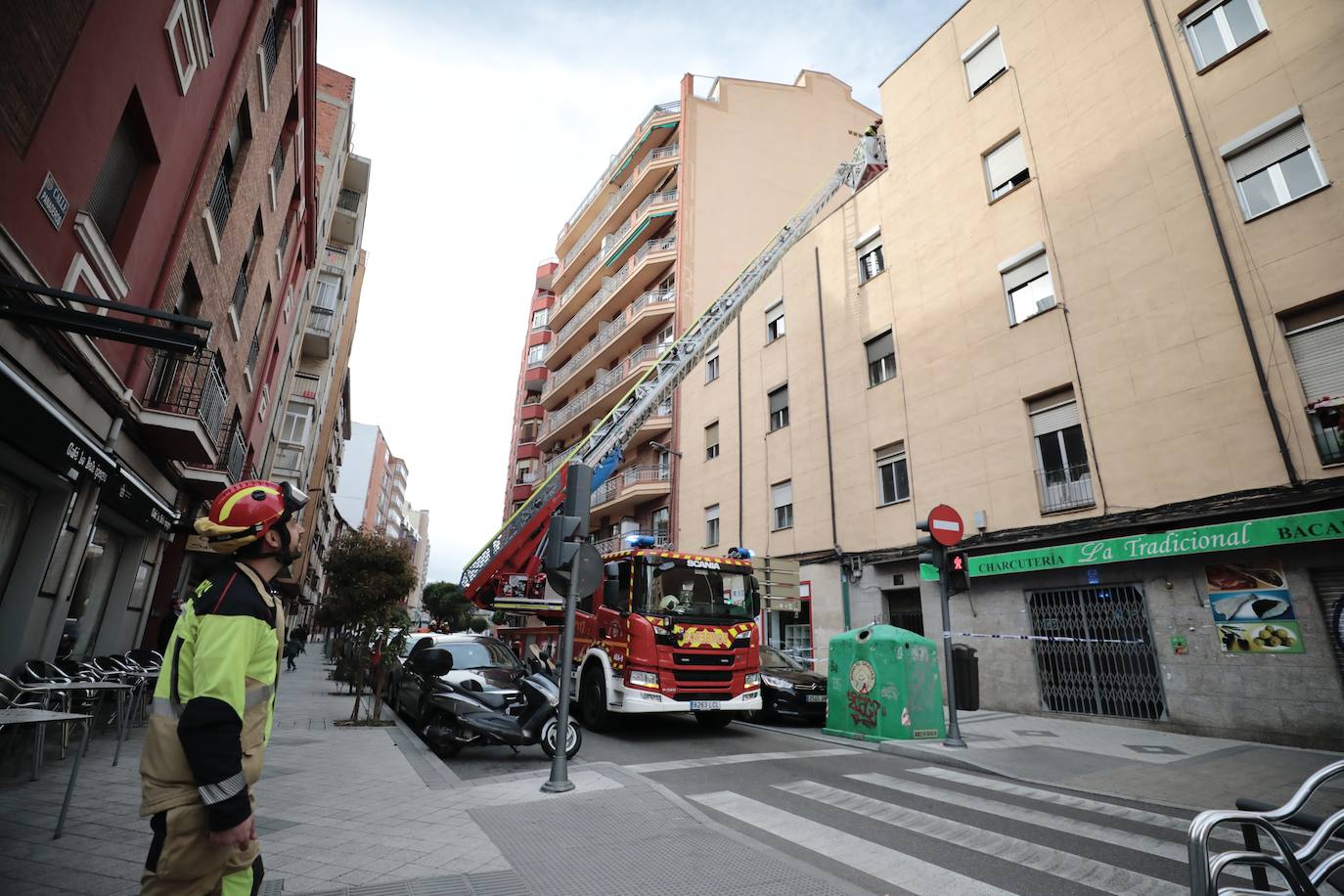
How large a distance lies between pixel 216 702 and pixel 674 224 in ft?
99.0

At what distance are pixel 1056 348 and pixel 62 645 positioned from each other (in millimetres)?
17034

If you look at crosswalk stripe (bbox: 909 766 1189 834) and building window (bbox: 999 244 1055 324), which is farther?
building window (bbox: 999 244 1055 324)

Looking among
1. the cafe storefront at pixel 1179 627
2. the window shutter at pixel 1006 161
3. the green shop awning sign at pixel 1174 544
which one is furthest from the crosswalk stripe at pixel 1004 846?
the window shutter at pixel 1006 161

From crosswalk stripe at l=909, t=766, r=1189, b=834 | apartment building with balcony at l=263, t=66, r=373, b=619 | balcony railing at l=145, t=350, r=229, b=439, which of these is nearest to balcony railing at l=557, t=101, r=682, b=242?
apartment building with balcony at l=263, t=66, r=373, b=619

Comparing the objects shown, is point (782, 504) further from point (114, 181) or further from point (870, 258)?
point (114, 181)

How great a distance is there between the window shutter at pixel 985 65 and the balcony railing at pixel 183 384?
17.9 meters

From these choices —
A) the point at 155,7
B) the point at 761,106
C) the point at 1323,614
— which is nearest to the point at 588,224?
the point at 761,106

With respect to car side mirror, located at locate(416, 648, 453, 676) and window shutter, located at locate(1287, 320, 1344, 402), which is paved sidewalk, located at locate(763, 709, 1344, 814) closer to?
window shutter, located at locate(1287, 320, 1344, 402)

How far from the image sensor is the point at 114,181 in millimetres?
7289

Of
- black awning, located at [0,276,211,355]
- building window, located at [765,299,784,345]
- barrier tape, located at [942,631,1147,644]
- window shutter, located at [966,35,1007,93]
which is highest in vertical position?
window shutter, located at [966,35,1007,93]

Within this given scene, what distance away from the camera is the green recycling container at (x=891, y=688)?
9156 millimetres

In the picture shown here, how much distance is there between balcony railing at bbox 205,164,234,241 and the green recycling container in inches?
480

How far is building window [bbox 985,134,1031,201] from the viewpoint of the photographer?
14.7 meters

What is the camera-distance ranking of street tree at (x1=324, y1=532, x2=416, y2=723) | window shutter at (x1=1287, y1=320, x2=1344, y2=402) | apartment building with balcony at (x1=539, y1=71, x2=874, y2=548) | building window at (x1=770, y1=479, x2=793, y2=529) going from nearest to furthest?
window shutter at (x1=1287, y1=320, x2=1344, y2=402)
street tree at (x1=324, y1=532, x2=416, y2=723)
building window at (x1=770, y1=479, x2=793, y2=529)
apartment building with balcony at (x1=539, y1=71, x2=874, y2=548)
